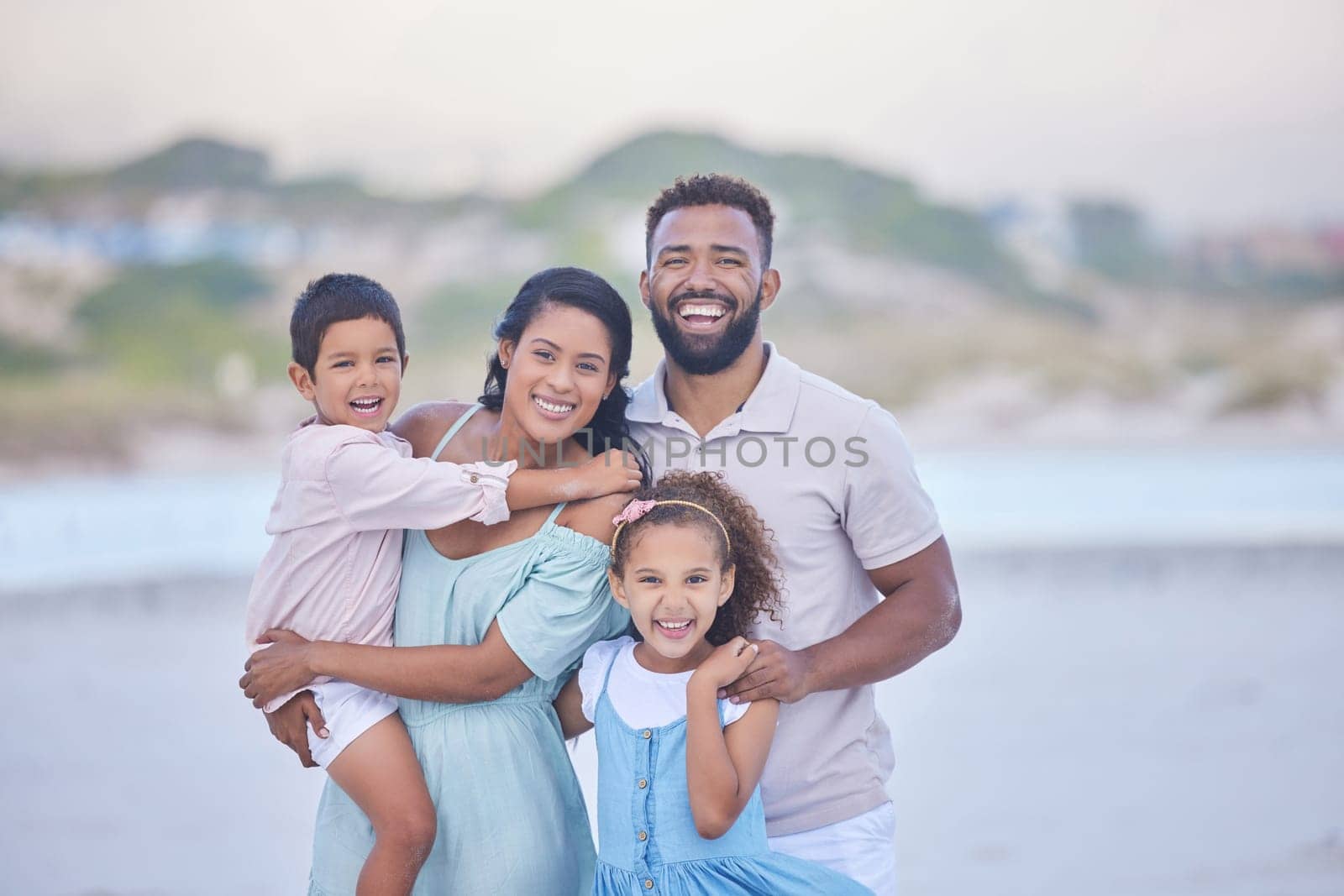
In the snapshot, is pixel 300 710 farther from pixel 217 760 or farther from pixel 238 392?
pixel 238 392

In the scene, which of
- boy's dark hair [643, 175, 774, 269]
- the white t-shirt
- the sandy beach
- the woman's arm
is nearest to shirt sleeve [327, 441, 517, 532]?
the woman's arm

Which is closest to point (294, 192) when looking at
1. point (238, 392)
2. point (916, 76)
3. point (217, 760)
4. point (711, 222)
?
point (238, 392)

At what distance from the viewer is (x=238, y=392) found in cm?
2683

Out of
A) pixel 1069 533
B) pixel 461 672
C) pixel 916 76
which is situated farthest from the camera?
pixel 916 76

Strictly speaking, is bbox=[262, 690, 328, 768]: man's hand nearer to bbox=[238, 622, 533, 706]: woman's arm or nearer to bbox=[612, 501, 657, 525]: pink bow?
bbox=[238, 622, 533, 706]: woman's arm

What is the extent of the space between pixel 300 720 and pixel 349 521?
0.36 m

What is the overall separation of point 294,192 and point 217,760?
27617mm

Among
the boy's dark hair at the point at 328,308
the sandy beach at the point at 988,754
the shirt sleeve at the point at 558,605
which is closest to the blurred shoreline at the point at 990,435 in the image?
the sandy beach at the point at 988,754

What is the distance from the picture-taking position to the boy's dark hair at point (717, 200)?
257 cm

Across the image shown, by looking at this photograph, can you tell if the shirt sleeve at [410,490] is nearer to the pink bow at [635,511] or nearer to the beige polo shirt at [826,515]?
the pink bow at [635,511]

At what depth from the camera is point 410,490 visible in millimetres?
2217

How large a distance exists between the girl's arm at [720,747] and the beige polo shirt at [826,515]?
0.25 metres

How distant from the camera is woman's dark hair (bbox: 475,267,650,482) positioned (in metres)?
2.36

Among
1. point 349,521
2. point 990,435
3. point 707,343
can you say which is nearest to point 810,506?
point 707,343
